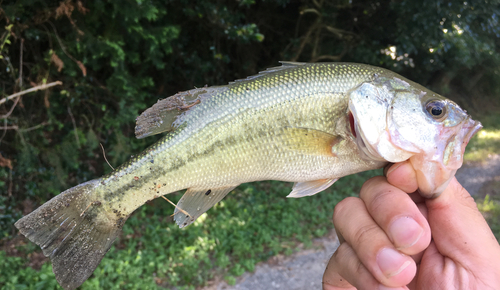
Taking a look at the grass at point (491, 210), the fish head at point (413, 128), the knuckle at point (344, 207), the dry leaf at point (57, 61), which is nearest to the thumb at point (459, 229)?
the fish head at point (413, 128)

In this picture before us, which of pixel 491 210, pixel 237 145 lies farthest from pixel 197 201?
pixel 491 210

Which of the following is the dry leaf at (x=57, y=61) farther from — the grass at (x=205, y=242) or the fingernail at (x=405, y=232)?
the fingernail at (x=405, y=232)

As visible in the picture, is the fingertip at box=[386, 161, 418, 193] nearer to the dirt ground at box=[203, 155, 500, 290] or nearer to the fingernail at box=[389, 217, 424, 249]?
the fingernail at box=[389, 217, 424, 249]

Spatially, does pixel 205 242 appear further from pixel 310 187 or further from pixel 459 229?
pixel 459 229

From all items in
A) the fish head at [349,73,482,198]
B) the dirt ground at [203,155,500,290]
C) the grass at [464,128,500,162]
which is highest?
the fish head at [349,73,482,198]

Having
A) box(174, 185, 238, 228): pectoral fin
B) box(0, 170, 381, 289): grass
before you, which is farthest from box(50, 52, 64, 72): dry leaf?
box(174, 185, 238, 228): pectoral fin

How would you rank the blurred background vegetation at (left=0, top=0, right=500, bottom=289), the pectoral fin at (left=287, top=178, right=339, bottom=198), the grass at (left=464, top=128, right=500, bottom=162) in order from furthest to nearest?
the grass at (left=464, top=128, right=500, bottom=162) → the blurred background vegetation at (left=0, top=0, right=500, bottom=289) → the pectoral fin at (left=287, top=178, right=339, bottom=198)
